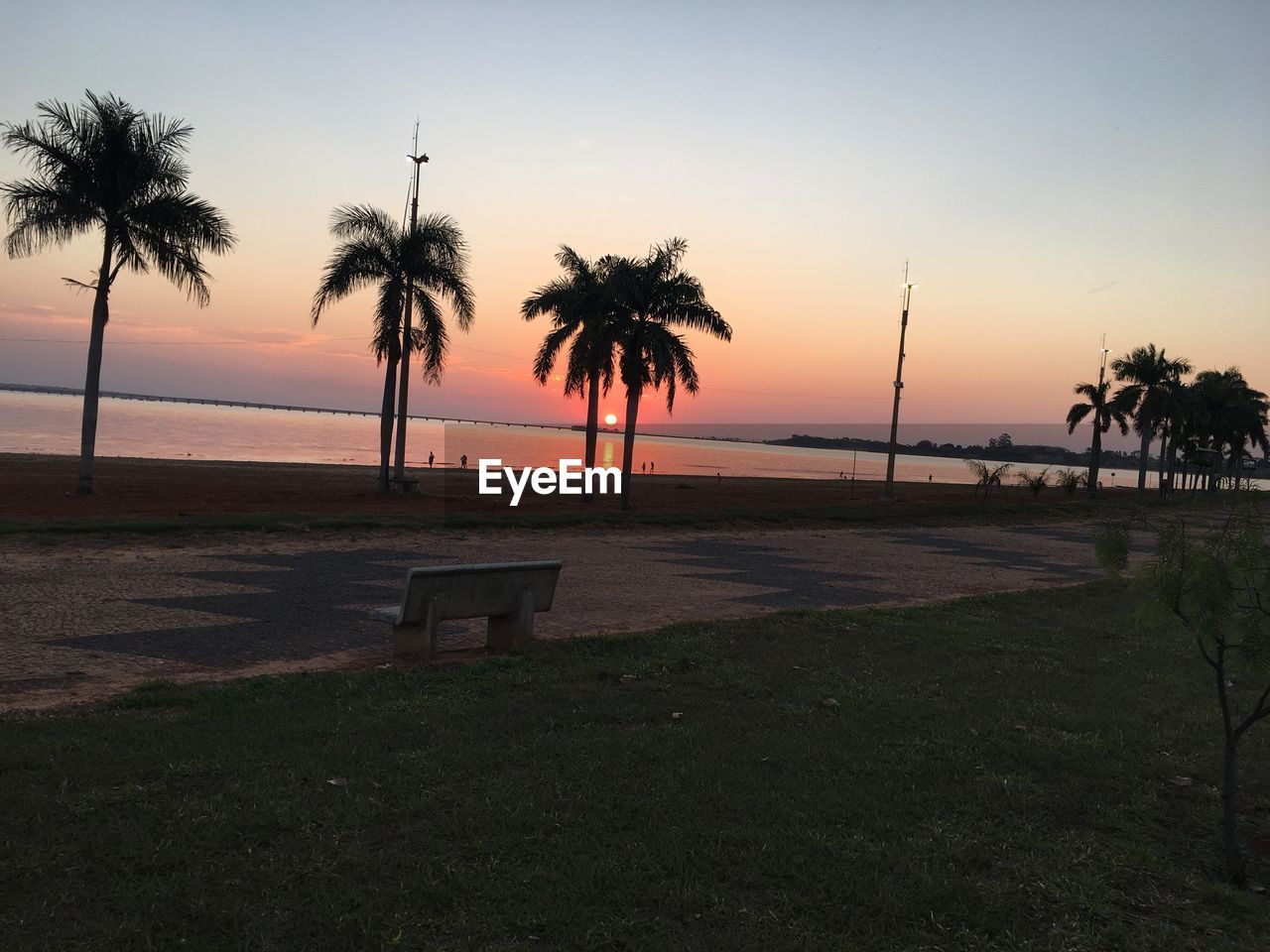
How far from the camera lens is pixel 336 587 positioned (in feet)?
35.4

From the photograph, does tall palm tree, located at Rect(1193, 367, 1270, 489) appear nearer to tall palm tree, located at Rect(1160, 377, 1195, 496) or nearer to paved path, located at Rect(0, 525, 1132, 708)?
tall palm tree, located at Rect(1160, 377, 1195, 496)

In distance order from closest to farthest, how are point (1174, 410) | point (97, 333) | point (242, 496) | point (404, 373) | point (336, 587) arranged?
point (336, 587) < point (97, 333) < point (242, 496) < point (404, 373) < point (1174, 410)

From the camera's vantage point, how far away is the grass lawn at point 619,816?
126 inches

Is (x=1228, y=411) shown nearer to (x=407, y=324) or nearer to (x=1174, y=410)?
(x=1174, y=410)

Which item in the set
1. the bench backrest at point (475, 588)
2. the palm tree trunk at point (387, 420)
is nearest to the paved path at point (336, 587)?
the bench backrest at point (475, 588)

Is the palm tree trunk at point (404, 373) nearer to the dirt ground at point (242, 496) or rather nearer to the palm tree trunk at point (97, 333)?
the dirt ground at point (242, 496)

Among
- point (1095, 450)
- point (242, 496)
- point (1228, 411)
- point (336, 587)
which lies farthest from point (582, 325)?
point (1228, 411)

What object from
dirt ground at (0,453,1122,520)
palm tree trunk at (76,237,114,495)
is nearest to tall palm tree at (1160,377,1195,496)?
dirt ground at (0,453,1122,520)

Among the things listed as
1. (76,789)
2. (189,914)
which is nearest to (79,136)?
(76,789)

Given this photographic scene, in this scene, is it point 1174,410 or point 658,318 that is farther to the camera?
point 1174,410

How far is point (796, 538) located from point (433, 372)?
1339cm

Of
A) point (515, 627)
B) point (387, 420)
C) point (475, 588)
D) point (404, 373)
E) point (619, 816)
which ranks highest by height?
point (404, 373)

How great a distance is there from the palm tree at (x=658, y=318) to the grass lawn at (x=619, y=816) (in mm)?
22018

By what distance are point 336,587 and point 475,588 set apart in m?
4.06
